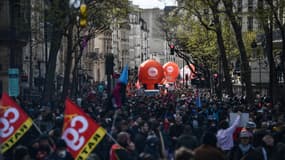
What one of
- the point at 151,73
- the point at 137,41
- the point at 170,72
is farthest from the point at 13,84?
the point at 137,41

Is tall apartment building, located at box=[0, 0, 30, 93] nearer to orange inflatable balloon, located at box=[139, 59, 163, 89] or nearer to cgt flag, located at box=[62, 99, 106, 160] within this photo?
orange inflatable balloon, located at box=[139, 59, 163, 89]

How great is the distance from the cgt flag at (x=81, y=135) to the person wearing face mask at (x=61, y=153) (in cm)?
6

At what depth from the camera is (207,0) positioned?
3403 cm

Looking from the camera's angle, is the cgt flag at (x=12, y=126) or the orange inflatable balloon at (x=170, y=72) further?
the orange inflatable balloon at (x=170, y=72)

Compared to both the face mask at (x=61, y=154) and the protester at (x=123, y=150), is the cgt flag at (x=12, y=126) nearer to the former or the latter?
the protester at (x=123, y=150)

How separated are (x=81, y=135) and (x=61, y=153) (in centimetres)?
49

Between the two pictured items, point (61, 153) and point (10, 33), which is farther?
point (10, 33)

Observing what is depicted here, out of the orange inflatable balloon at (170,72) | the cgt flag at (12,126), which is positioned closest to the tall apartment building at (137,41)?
the orange inflatable balloon at (170,72)

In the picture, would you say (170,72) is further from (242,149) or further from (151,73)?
(242,149)

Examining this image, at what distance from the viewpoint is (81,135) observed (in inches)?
488

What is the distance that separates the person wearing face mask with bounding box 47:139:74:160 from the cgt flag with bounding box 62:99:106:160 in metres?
0.06

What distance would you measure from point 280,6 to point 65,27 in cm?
1084

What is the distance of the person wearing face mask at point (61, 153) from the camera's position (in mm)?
11984

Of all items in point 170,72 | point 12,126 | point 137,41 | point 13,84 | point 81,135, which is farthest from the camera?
point 137,41
